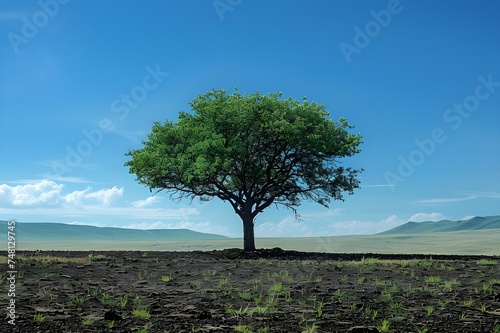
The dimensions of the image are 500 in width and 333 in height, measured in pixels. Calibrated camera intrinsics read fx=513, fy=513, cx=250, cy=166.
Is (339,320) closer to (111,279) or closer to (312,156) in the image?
(111,279)

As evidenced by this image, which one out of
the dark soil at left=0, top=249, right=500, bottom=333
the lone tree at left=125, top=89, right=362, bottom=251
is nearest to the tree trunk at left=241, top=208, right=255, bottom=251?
the lone tree at left=125, top=89, right=362, bottom=251

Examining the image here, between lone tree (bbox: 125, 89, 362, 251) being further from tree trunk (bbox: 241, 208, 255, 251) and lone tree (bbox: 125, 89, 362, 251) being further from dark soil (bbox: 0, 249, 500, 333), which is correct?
dark soil (bbox: 0, 249, 500, 333)

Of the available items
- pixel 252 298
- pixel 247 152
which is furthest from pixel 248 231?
pixel 252 298

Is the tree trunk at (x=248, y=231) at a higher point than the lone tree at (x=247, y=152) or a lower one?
lower

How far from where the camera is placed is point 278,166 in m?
34.9

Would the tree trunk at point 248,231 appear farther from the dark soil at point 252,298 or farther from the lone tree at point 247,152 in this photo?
the dark soil at point 252,298

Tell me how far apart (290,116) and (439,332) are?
917 inches

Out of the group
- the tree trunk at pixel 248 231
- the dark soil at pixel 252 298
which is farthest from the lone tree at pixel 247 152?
the dark soil at pixel 252 298

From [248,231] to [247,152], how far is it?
532 cm

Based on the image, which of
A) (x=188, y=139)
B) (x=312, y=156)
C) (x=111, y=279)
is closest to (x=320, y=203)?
(x=312, y=156)

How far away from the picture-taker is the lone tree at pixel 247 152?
3142 centimetres

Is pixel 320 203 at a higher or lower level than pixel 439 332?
higher

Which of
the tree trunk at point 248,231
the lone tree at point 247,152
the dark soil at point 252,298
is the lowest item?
the dark soil at point 252,298

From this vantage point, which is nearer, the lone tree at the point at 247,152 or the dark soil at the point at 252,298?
the dark soil at the point at 252,298
